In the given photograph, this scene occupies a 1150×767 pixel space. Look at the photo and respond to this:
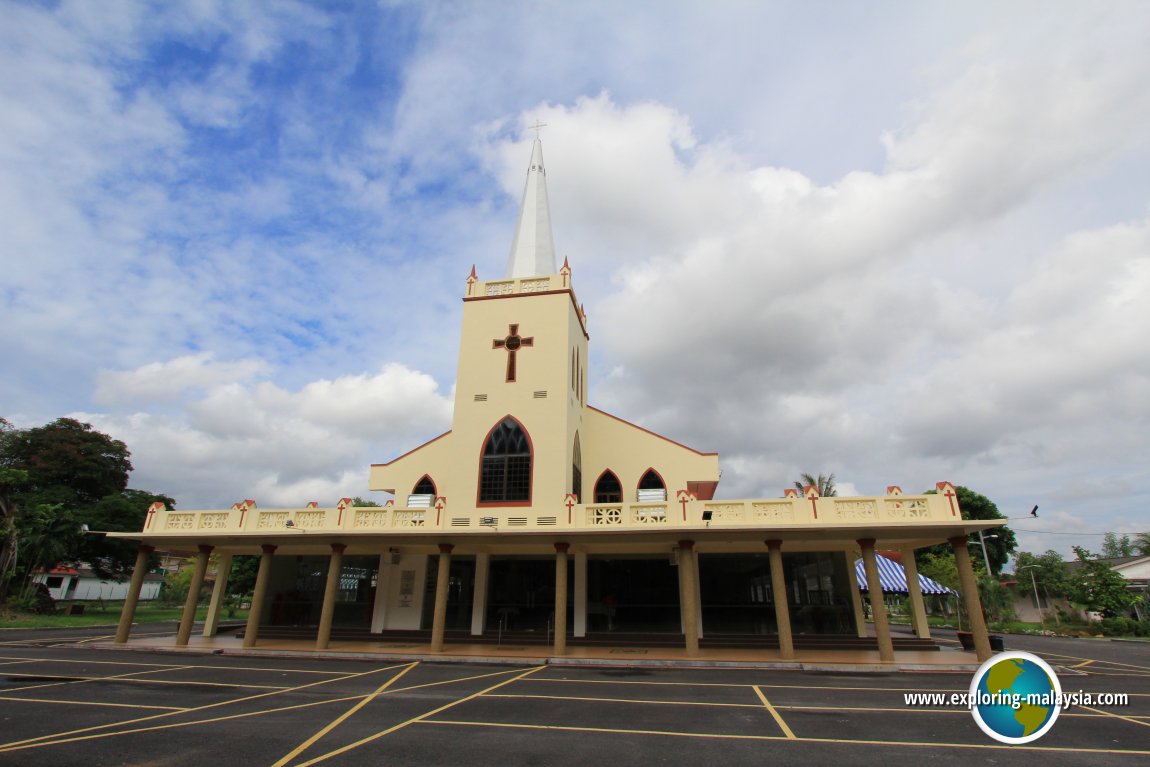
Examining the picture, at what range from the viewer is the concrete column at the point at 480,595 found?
20.5 meters

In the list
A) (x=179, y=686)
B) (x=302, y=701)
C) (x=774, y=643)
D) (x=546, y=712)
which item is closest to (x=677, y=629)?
(x=774, y=643)

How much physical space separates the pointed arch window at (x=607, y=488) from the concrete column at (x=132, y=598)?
16039mm

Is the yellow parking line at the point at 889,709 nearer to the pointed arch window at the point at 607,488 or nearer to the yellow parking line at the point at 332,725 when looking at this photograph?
the yellow parking line at the point at 332,725

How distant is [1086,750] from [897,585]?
21075 millimetres

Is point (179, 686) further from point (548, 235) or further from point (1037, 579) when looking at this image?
point (1037, 579)

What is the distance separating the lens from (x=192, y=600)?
64.8ft

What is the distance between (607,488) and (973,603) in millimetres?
12029

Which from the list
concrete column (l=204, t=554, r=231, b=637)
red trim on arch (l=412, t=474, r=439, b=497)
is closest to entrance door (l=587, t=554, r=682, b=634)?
red trim on arch (l=412, t=474, r=439, b=497)

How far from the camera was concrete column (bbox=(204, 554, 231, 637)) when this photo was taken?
2269 cm

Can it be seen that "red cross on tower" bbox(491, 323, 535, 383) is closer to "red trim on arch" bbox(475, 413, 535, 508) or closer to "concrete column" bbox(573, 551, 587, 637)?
"red trim on arch" bbox(475, 413, 535, 508)

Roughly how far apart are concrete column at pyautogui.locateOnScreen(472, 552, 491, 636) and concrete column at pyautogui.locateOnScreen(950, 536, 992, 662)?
14.7 m

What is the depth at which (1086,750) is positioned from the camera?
7.42 metres

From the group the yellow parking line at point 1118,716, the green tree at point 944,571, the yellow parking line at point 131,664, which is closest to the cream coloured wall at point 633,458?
the yellow parking line at point 131,664

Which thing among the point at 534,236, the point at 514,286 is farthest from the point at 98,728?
the point at 534,236
